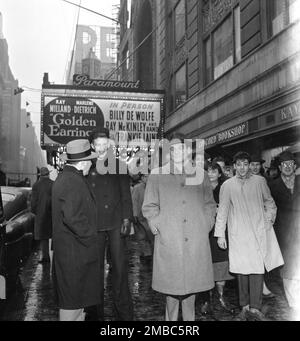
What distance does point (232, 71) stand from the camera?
1298 centimetres

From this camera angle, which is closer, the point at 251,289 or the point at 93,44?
the point at 251,289

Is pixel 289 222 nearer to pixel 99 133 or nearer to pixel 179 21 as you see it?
pixel 99 133

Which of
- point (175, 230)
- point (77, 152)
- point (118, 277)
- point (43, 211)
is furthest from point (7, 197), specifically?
point (175, 230)

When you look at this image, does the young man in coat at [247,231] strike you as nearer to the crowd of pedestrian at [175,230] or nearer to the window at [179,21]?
the crowd of pedestrian at [175,230]

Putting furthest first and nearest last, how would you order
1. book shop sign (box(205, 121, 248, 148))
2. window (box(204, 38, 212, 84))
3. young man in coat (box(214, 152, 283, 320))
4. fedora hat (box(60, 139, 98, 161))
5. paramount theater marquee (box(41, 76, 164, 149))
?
window (box(204, 38, 212, 84))
paramount theater marquee (box(41, 76, 164, 149))
book shop sign (box(205, 121, 248, 148))
young man in coat (box(214, 152, 283, 320))
fedora hat (box(60, 139, 98, 161))

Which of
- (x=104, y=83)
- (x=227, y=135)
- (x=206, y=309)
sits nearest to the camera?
(x=206, y=309)

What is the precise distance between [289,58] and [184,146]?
6.10 meters

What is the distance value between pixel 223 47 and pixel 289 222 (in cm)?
1012

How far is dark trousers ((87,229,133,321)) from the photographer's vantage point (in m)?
4.75

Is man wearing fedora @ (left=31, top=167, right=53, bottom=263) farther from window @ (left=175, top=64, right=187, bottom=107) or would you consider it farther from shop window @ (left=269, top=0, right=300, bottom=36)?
window @ (left=175, top=64, right=187, bottom=107)

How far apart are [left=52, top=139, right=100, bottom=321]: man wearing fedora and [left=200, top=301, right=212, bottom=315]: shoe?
194cm

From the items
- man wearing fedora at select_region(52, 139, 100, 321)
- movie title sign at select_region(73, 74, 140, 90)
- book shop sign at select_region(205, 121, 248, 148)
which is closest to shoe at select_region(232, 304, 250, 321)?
man wearing fedora at select_region(52, 139, 100, 321)
